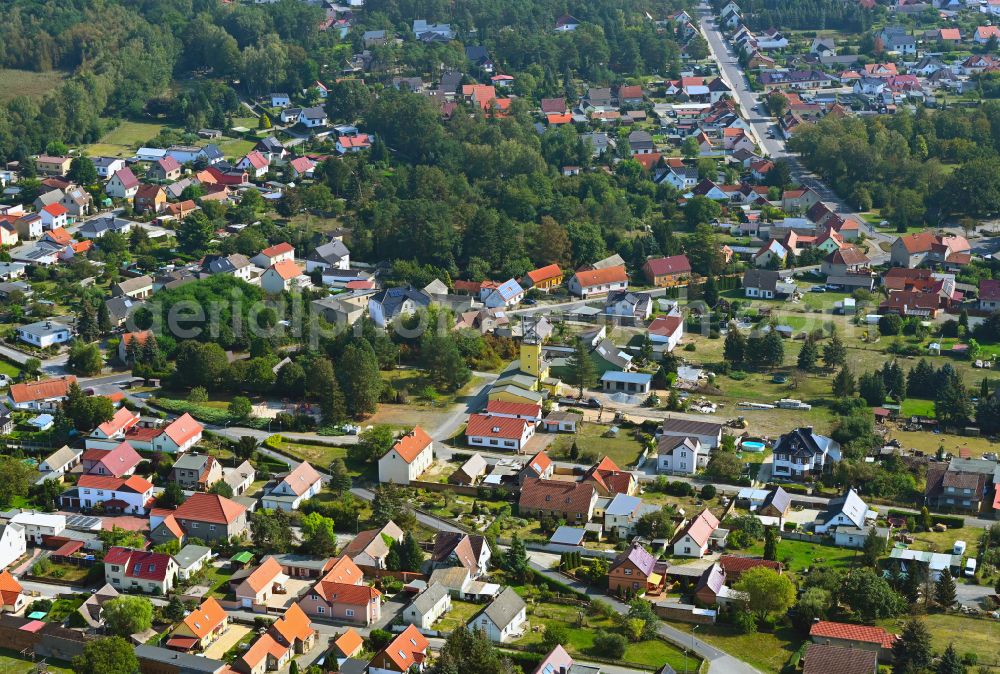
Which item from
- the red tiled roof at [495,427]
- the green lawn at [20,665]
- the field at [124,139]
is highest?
the field at [124,139]

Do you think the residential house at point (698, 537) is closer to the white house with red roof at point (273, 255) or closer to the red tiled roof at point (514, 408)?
the red tiled roof at point (514, 408)

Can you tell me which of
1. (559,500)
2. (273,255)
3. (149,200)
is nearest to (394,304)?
(273,255)

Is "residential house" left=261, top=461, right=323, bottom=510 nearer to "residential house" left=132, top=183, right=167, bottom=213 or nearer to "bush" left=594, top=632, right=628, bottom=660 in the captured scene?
"bush" left=594, top=632, right=628, bottom=660

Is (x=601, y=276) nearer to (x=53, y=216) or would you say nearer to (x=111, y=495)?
(x=111, y=495)

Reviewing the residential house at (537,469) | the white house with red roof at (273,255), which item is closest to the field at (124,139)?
the white house with red roof at (273,255)

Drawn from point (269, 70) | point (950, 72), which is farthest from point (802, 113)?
point (269, 70)

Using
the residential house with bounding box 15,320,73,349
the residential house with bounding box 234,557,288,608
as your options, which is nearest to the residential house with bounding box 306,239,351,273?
the residential house with bounding box 15,320,73,349

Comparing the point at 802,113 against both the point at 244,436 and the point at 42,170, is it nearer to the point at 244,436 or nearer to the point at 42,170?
the point at 42,170
